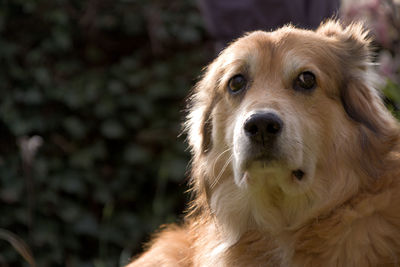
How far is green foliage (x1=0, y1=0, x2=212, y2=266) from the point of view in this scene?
5.63 metres

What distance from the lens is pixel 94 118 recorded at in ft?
19.4

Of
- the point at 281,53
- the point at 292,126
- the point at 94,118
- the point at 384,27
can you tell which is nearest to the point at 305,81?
the point at 281,53

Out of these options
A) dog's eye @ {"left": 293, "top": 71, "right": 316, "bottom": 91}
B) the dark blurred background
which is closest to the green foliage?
the dark blurred background

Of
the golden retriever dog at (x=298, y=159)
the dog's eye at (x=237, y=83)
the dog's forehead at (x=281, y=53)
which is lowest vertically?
the golden retriever dog at (x=298, y=159)

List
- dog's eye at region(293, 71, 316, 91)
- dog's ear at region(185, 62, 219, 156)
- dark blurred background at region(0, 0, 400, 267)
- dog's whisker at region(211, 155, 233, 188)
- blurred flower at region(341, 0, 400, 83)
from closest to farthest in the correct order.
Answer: dog's eye at region(293, 71, 316, 91) < dog's whisker at region(211, 155, 233, 188) < dog's ear at region(185, 62, 219, 156) < blurred flower at region(341, 0, 400, 83) < dark blurred background at region(0, 0, 400, 267)

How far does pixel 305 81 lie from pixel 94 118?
3186 mm

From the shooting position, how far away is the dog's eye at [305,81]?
10.5ft

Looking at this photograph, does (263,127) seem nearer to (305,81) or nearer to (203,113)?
(305,81)

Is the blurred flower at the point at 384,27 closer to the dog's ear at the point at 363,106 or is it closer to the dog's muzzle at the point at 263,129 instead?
the dog's ear at the point at 363,106

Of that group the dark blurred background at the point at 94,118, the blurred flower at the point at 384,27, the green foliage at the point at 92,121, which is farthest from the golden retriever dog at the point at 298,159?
the green foliage at the point at 92,121

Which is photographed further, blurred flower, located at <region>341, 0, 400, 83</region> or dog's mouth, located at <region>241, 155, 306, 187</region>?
blurred flower, located at <region>341, 0, 400, 83</region>

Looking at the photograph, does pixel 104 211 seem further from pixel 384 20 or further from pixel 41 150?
pixel 384 20

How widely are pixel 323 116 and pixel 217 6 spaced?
7.00 feet

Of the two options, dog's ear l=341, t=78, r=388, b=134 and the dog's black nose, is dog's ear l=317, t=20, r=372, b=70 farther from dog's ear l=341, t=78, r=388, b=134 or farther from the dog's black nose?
the dog's black nose
